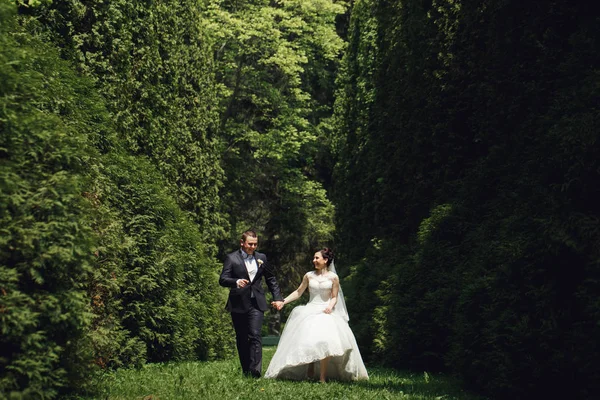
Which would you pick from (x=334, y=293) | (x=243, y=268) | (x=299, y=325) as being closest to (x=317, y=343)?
(x=299, y=325)

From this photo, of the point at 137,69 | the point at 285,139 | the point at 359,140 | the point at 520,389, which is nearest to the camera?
the point at 520,389

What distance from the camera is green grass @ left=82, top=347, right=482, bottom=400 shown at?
29.9ft

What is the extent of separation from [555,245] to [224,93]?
22.0m

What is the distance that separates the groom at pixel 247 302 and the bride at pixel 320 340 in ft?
1.07

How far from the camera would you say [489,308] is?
31.5 ft

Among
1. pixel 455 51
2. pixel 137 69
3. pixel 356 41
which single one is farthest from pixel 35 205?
pixel 356 41

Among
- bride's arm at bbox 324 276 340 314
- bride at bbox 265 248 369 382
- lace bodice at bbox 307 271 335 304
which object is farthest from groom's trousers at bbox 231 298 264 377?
bride's arm at bbox 324 276 340 314

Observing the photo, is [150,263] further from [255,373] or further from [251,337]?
[255,373]

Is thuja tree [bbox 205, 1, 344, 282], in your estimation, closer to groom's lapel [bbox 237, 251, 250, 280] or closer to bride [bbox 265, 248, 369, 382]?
groom's lapel [bbox 237, 251, 250, 280]

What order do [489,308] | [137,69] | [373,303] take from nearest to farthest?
1. [489,308]
2. [137,69]
3. [373,303]

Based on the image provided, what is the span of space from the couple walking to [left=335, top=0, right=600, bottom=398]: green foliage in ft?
5.09

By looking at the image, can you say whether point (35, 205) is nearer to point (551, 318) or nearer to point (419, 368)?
point (551, 318)

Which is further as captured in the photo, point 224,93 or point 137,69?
point 224,93

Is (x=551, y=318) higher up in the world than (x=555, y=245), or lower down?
lower down
